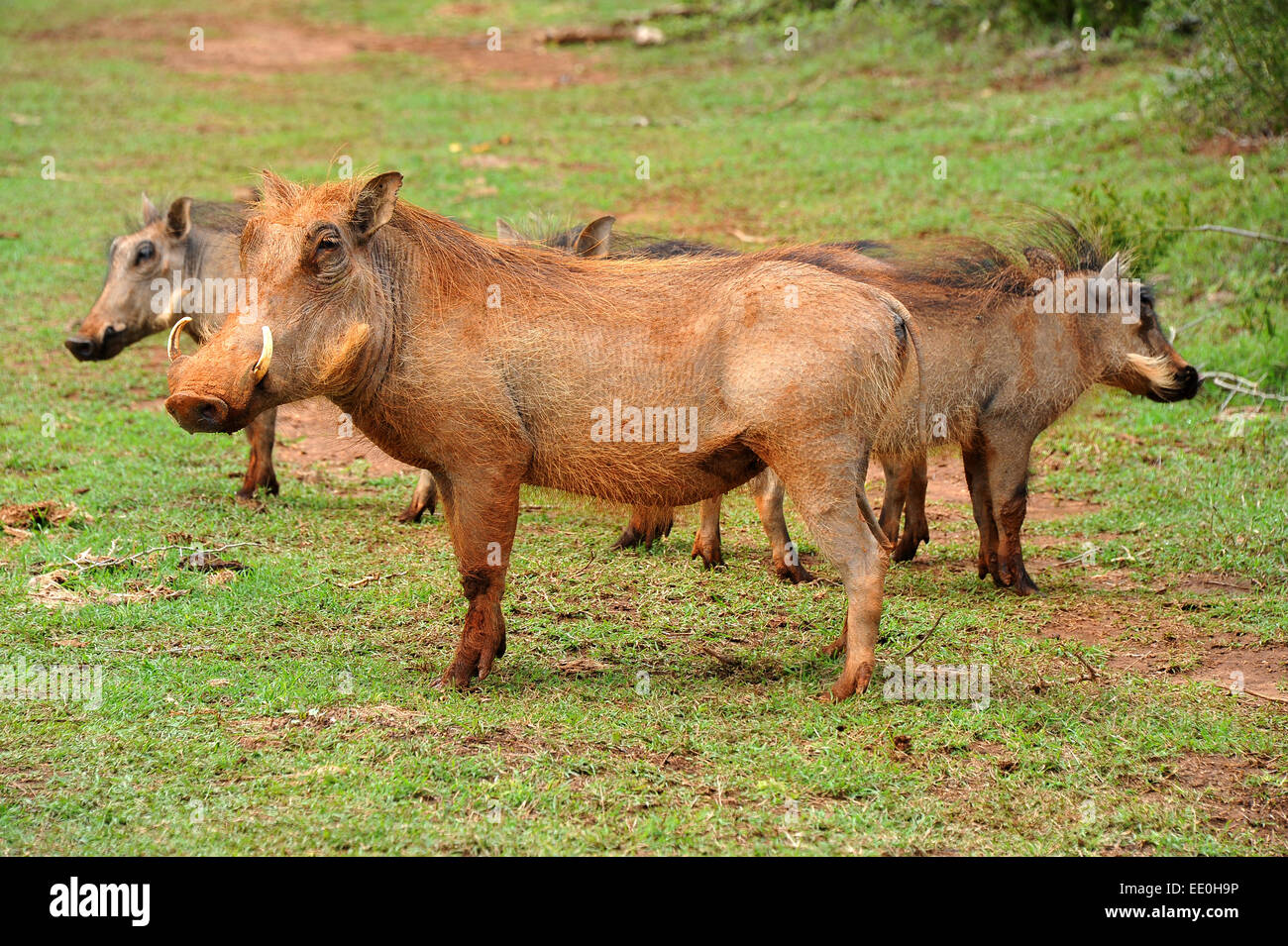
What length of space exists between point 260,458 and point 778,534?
283cm

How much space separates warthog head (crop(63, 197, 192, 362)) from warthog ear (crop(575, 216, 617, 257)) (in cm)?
236

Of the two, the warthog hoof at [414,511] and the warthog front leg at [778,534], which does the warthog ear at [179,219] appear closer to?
the warthog hoof at [414,511]

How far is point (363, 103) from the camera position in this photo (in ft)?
57.3

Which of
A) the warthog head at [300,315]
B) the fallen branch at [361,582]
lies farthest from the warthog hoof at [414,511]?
the warthog head at [300,315]

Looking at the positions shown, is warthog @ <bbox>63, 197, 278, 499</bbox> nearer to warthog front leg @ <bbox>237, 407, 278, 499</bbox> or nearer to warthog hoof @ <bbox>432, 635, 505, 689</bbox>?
warthog front leg @ <bbox>237, 407, 278, 499</bbox>

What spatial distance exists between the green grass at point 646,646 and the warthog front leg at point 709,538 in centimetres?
20

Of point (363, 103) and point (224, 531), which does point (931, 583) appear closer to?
point (224, 531)

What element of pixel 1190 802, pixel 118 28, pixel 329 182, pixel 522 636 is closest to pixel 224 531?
pixel 522 636

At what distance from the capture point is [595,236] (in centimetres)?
674

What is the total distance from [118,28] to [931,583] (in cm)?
2027

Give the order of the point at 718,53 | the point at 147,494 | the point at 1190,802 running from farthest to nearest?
the point at 718,53 < the point at 147,494 < the point at 1190,802

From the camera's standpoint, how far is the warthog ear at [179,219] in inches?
291
